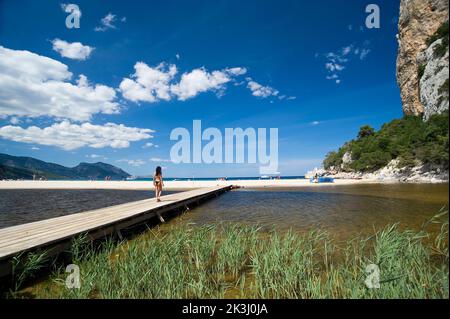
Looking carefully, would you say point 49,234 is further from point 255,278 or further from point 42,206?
point 42,206

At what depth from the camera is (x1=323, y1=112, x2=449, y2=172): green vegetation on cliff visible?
4015 centimetres

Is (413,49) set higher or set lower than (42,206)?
higher

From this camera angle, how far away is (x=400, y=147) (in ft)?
173

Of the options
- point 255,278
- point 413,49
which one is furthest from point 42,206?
point 413,49

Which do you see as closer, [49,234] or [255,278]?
[255,278]

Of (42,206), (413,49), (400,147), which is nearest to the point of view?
(42,206)

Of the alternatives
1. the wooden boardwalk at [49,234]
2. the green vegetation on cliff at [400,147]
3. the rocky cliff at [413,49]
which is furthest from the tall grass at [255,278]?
the rocky cliff at [413,49]

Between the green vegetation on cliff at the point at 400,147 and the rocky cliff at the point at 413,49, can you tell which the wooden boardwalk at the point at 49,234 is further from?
the rocky cliff at the point at 413,49

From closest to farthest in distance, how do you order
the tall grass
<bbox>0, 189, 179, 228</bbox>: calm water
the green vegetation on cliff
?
the tall grass → <bbox>0, 189, 179, 228</bbox>: calm water → the green vegetation on cliff

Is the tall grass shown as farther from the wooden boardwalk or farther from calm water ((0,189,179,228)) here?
calm water ((0,189,179,228))

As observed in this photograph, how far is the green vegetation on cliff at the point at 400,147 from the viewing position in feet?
132

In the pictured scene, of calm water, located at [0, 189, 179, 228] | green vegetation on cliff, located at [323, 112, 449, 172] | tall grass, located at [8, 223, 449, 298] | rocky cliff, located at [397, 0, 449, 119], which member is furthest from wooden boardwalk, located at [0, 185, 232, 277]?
rocky cliff, located at [397, 0, 449, 119]

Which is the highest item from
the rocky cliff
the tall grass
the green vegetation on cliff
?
the rocky cliff
